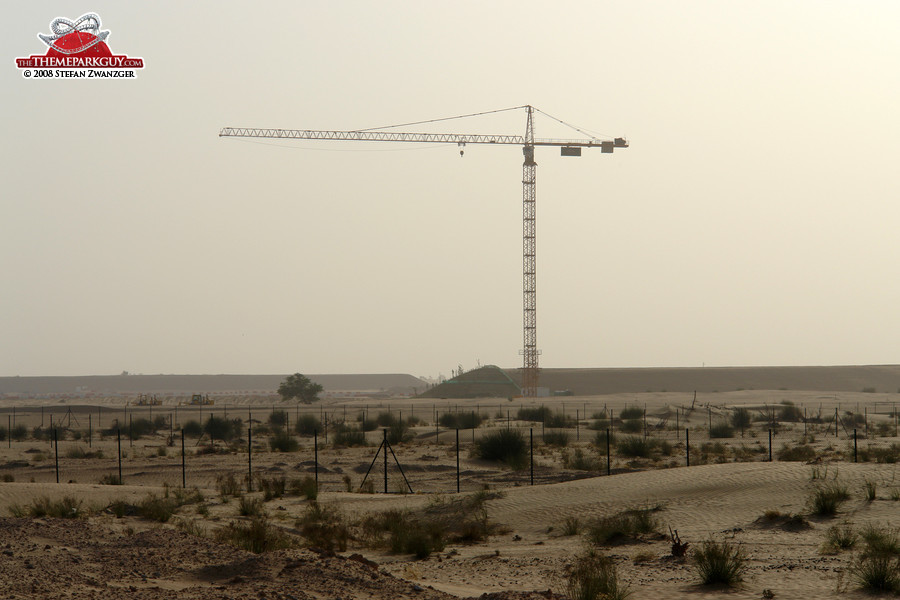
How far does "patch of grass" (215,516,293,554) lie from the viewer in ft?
70.7

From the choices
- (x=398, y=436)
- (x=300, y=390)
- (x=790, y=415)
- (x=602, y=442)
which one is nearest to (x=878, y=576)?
(x=602, y=442)

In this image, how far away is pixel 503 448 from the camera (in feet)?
154

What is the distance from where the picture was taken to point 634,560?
21594 millimetres

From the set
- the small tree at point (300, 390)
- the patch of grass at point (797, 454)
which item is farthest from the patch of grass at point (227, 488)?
the small tree at point (300, 390)

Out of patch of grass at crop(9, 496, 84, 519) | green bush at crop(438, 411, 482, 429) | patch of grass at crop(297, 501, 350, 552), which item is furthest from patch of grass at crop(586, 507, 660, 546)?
green bush at crop(438, 411, 482, 429)

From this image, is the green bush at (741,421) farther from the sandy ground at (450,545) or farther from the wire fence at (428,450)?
the sandy ground at (450,545)

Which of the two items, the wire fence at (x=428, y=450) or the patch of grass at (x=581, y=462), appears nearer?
the wire fence at (x=428, y=450)

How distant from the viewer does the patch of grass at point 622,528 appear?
80.1ft

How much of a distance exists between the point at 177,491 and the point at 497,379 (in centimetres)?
11809

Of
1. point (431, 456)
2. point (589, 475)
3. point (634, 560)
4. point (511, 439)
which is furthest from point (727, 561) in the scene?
point (431, 456)

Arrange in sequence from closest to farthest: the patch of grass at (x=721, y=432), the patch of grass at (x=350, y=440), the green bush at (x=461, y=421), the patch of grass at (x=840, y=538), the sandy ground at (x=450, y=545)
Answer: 1. the sandy ground at (x=450, y=545)
2. the patch of grass at (x=840, y=538)
3. the patch of grass at (x=350, y=440)
4. the patch of grass at (x=721, y=432)
5. the green bush at (x=461, y=421)

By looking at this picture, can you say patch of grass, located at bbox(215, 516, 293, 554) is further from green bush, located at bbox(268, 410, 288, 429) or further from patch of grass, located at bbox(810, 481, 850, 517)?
green bush, located at bbox(268, 410, 288, 429)

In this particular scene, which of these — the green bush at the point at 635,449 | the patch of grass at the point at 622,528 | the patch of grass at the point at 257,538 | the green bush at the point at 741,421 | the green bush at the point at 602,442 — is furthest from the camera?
the green bush at the point at 741,421

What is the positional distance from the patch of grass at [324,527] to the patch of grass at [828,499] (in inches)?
530
